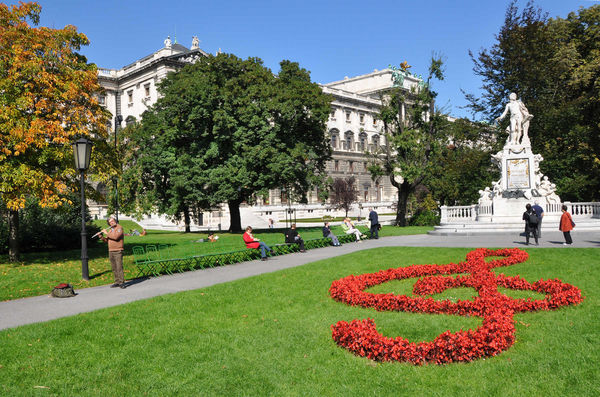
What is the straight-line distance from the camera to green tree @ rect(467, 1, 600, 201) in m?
35.0

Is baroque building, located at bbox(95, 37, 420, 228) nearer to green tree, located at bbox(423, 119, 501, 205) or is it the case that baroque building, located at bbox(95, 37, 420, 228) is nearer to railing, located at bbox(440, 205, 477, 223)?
green tree, located at bbox(423, 119, 501, 205)

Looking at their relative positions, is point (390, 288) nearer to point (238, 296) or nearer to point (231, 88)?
point (238, 296)

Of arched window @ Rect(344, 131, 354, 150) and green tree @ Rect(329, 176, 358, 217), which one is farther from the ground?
arched window @ Rect(344, 131, 354, 150)

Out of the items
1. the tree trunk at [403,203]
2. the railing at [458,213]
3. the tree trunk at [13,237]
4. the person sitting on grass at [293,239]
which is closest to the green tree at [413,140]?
the tree trunk at [403,203]

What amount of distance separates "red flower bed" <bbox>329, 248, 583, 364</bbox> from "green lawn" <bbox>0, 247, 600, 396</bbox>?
17 cm

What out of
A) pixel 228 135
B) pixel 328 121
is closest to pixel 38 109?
pixel 228 135

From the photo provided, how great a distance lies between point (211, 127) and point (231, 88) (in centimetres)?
288

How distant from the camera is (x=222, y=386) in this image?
532cm

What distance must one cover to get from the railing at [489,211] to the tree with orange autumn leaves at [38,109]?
2020cm

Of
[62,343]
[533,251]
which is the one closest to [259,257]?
[533,251]

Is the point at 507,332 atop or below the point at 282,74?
below

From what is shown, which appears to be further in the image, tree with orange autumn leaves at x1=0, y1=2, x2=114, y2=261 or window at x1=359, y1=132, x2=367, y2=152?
window at x1=359, y1=132, x2=367, y2=152

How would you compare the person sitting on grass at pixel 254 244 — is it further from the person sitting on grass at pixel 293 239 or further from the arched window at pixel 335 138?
the arched window at pixel 335 138

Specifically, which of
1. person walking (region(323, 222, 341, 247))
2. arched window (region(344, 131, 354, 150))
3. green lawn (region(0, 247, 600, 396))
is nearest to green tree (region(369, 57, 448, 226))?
person walking (region(323, 222, 341, 247))
